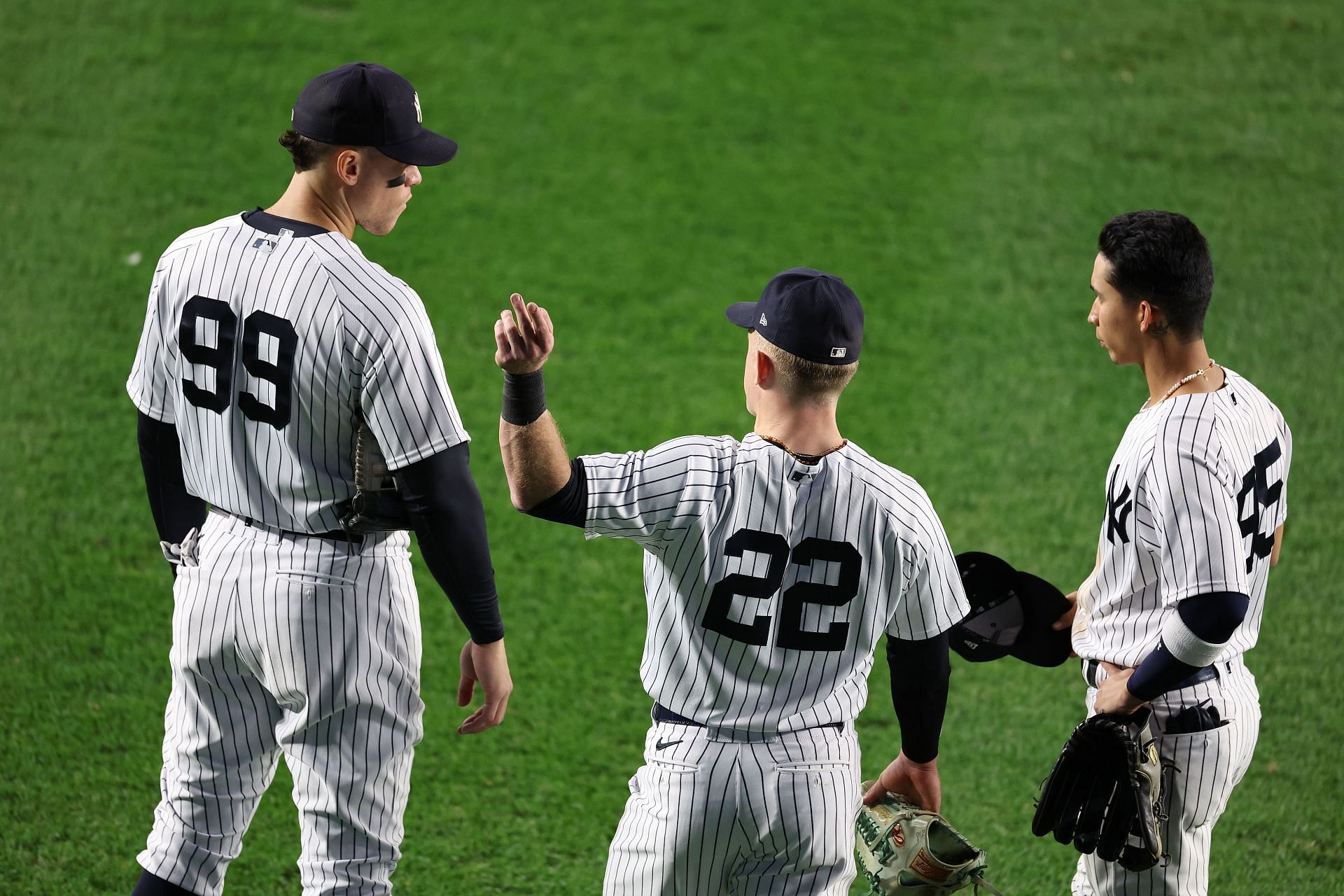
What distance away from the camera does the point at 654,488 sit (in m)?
2.17

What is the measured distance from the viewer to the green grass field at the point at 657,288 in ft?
12.6

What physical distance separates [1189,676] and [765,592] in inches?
33.3

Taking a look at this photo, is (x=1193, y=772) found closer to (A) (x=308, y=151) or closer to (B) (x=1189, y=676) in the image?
(B) (x=1189, y=676)

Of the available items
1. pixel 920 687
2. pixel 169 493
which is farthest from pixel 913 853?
pixel 169 493

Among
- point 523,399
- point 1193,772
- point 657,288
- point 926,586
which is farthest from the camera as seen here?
point 657,288

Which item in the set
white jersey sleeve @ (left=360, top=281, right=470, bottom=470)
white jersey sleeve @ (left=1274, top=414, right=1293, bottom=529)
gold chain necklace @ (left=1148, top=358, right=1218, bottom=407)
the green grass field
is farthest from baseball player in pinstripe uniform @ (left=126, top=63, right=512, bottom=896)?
white jersey sleeve @ (left=1274, top=414, right=1293, bottom=529)

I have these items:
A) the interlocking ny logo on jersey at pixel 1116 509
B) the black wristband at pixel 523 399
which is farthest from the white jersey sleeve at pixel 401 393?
the interlocking ny logo on jersey at pixel 1116 509

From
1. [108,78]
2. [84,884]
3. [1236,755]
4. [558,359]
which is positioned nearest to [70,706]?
[84,884]

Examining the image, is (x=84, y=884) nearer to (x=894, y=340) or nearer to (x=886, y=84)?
(x=894, y=340)

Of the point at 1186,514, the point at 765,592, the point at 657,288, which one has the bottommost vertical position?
the point at 765,592

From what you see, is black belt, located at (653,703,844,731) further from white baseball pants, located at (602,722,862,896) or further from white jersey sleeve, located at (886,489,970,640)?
white jersey sleeve, located at (886,489,970,640)

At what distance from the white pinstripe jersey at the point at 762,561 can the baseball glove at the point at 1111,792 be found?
498 mm

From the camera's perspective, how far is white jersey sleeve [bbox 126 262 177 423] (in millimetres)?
2490

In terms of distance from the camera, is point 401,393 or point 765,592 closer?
point 765,592
